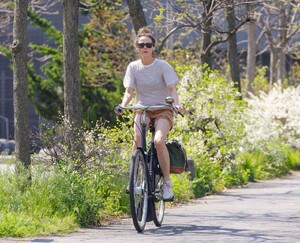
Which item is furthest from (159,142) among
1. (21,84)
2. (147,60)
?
(21,84)

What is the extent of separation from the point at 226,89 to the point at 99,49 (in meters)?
12.1

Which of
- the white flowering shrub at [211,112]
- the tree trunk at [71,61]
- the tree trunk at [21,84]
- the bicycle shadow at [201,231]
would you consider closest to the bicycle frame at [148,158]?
the bicycle shadow at [201,231]

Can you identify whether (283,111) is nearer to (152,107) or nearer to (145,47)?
(145,47)

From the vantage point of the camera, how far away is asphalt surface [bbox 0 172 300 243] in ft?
32.3

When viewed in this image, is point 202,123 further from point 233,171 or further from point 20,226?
point 20,226

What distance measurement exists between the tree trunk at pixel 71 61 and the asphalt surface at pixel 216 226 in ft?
5.82

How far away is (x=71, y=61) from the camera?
14.0 metres

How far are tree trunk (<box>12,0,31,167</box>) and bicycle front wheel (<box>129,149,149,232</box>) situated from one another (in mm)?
1884

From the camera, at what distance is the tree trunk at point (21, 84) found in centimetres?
1203

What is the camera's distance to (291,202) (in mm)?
14773

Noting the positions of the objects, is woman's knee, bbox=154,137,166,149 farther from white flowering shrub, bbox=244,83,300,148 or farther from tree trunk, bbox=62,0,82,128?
white flowering shrub, bbox=244,83,300,148

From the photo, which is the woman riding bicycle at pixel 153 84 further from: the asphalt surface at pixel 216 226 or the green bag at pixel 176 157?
the asphalt surface at pixel 216 226

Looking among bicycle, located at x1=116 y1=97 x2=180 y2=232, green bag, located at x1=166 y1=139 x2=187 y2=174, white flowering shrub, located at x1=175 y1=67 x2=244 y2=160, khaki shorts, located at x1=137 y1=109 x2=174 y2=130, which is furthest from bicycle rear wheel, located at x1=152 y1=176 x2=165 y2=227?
white flowering shrub, located at x1=175 y1=67 x2=244 y2=160

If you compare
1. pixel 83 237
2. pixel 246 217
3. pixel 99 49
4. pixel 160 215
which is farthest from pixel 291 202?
pixel 99 49
